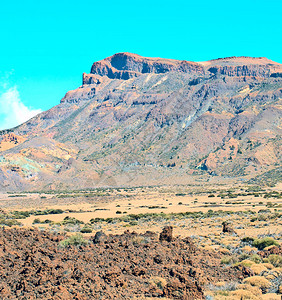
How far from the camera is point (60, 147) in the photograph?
158 m

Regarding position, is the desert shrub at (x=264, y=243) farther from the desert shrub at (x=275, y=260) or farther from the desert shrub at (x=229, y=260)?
the desert shrub at (x=229, y=260)

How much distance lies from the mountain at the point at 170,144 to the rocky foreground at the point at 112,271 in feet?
327

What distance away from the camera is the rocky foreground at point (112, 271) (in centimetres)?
1266

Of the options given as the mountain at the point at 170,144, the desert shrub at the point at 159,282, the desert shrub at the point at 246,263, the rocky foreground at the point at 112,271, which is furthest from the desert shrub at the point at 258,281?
the mountain at the point at 170,144

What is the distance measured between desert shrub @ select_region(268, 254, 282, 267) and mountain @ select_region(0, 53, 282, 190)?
9896 cm

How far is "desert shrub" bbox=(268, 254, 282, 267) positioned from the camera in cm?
1711

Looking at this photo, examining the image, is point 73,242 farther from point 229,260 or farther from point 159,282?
point 159,282

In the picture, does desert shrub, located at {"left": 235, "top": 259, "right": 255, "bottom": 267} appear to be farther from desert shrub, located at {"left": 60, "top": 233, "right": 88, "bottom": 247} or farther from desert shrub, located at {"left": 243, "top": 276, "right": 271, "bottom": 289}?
desert shrub, located at {"left": 60, "top": 233, "right": 88, "bottom": 247}

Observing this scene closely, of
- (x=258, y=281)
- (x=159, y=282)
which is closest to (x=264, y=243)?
(x=258, y=281)

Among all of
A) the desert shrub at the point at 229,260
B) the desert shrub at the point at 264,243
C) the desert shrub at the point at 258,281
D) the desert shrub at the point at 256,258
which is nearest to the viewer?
the desert shrub at the point at 258,281

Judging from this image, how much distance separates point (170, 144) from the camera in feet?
518

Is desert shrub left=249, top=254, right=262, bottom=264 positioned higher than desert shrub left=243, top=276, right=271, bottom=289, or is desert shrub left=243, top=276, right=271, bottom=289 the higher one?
desert shrub left=249, top=254, right=262, bottom=264

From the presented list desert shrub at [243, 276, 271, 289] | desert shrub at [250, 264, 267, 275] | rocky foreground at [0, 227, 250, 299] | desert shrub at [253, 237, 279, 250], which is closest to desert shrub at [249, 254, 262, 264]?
desert shrub at [250, 264, 267, 275]

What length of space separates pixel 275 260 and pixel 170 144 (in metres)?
141
